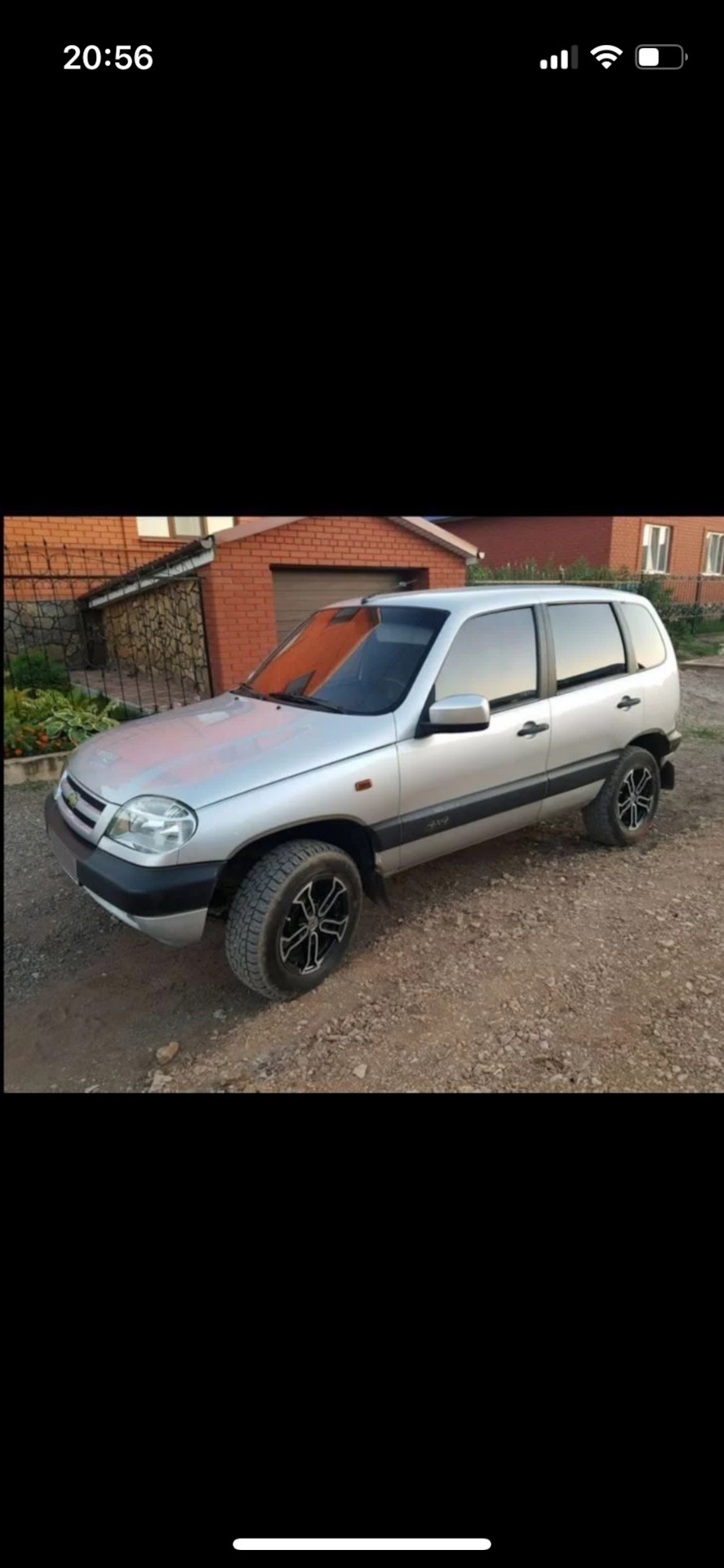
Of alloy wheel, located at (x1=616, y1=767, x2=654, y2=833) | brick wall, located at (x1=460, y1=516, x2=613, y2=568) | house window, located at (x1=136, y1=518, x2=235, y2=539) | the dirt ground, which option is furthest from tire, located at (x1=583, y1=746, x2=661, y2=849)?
brick wall, located at (x1=460, y1=516, x2=613, y2=568)

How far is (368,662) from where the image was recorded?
3.51 m

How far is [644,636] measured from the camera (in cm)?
452

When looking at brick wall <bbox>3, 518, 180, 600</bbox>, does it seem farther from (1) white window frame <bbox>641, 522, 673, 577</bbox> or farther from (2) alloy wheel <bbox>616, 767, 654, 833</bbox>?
(1) white window frame <bbox>641, 522, 673, 577</bbox>

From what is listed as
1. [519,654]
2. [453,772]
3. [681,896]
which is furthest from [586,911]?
[519,654]

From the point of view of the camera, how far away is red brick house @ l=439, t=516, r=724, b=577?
15.2 metres

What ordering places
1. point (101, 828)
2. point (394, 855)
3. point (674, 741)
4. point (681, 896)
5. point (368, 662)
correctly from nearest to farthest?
point (101, 828), point (394, 855), point (368, 662), point (681, 896), point (674, 741)

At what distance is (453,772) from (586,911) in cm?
114

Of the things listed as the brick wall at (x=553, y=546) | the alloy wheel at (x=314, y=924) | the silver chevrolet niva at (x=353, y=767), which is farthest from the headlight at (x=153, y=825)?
the brick wall at (x=553, y=546)

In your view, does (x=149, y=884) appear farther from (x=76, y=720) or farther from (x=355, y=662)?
(x=76, y=720)

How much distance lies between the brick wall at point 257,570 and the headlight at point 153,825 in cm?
514

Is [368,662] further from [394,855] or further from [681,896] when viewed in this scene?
[681,896]

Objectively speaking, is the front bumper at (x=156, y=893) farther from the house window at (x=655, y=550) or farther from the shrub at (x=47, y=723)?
the house window at (x=655, y=550)

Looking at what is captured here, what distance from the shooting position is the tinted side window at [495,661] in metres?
3.40

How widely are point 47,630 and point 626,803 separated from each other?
9107 millimetres
